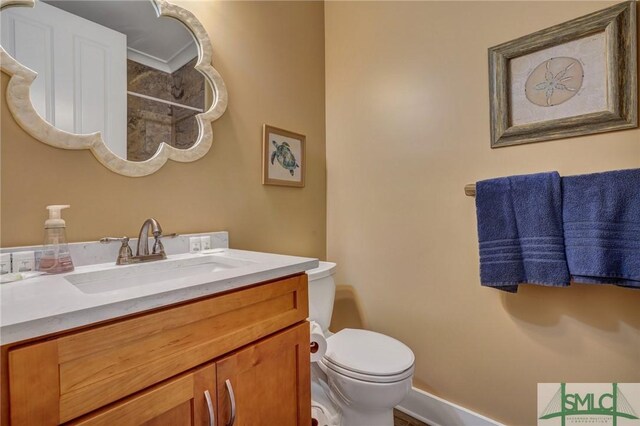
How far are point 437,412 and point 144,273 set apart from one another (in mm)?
1521

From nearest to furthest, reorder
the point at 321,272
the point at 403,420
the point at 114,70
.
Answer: the point at 114,70 → the point at 321,272 → the point at 403,420

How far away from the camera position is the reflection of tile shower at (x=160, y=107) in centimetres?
114

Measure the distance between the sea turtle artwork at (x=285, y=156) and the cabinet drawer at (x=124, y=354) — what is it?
0.98m

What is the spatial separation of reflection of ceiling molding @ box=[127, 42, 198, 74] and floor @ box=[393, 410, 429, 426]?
6.57ft

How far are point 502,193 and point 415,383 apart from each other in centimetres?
110

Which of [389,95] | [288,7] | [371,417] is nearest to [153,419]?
[371,417]

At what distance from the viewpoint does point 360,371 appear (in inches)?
45.7

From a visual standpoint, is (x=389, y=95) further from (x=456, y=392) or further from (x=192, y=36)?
(x=456, y=392)

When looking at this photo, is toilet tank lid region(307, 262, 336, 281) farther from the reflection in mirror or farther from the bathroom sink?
the reflection in mirror

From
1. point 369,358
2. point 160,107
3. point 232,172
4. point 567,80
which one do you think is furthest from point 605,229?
point 160,107

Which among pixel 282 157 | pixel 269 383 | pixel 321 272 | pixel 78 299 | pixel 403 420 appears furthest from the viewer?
pixel 282 157

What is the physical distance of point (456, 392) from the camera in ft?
4.75

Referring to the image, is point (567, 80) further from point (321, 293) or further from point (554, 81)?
point (321, 293)

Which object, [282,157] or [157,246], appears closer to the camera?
[157,246]
